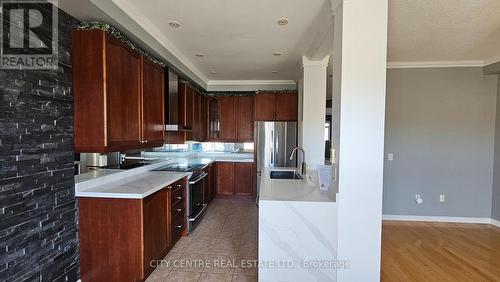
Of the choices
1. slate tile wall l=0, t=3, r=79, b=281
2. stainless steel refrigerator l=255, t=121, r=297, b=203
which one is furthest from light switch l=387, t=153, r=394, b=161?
slate tile wall l=0, t=3, r=79, b=281

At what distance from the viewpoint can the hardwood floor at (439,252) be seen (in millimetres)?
2330

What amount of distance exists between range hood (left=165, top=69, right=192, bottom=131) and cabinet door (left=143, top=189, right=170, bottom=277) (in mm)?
988

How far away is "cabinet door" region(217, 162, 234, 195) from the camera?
5.04 m

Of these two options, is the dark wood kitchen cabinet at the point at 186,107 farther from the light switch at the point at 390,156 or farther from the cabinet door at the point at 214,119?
the light switch at the point at 390,156

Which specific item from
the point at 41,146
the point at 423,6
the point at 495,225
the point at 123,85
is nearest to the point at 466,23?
the point at 423,6

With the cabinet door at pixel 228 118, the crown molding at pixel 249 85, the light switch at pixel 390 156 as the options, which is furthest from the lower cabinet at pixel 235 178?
the light switch at pixel 390 156

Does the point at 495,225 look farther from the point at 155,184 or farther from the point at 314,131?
the point at 155,184

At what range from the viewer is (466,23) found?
7.99 feet

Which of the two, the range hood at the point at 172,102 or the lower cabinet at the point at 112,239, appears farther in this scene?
the range hood at the point at 172,102

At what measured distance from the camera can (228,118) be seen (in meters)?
5.27

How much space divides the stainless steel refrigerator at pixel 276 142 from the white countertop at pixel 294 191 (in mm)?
2074

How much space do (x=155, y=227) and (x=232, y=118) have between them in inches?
130

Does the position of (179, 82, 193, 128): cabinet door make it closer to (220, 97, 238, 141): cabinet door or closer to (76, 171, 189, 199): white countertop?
(76, 171, 189, 199): white countertop

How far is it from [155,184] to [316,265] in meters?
1.67
